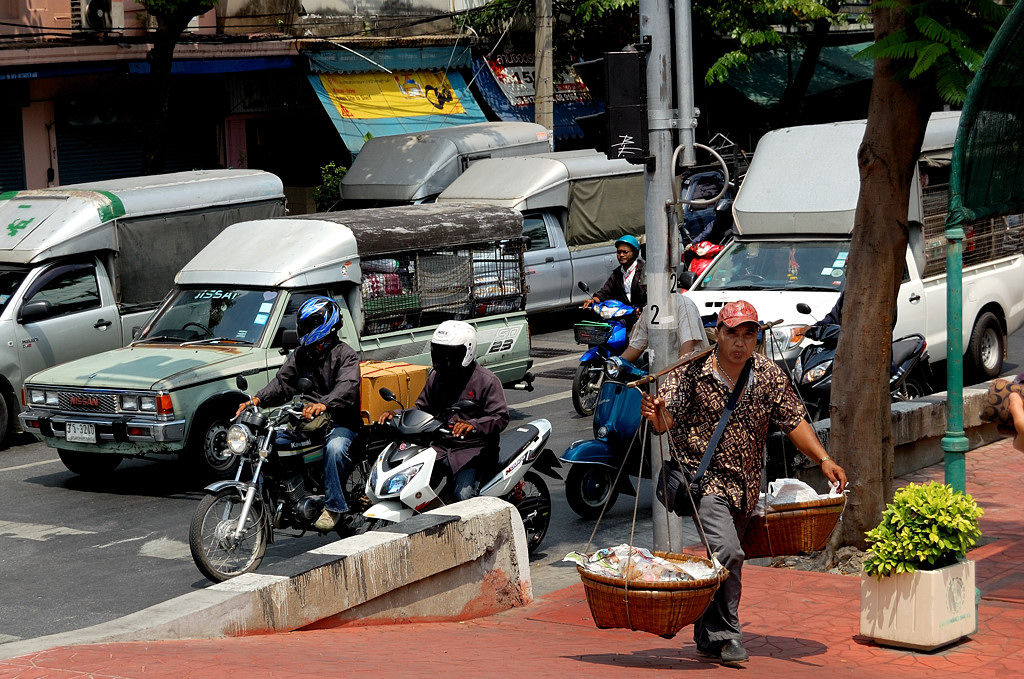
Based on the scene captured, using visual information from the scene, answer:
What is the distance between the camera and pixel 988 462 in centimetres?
1116

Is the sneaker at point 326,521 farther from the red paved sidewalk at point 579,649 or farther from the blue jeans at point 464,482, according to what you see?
the red paved sidewalk at point 579,649

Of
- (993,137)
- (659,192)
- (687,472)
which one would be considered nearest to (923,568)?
(687,472)

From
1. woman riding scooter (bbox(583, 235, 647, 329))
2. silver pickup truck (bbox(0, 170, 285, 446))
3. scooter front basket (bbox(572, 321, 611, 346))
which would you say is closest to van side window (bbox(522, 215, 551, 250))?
silver pickup truck (bbox(0, 170, 285, 446))

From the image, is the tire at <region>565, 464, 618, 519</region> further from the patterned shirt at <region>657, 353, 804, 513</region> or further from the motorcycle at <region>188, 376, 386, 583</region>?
the patterned shirt at <region>657, 353, 804, 513</region>

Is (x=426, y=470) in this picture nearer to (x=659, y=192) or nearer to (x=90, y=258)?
(x=659, y=192)

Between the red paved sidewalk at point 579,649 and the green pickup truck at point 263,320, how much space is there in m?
3.82

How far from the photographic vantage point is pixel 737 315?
607cm

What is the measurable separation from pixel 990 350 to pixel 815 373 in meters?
4.61

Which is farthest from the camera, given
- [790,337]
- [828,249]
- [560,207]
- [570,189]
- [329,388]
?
[570,189]

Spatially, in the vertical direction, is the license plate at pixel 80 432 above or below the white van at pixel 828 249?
below

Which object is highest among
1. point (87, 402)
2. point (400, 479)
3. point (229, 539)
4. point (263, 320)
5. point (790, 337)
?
point (263, 320)

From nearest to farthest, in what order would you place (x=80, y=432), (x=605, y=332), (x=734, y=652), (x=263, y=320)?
(x=734, y=652)
(x=80, y=432)
(x=263, y=320)
(x=605, y=332)

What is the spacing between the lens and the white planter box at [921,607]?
20.7 feet

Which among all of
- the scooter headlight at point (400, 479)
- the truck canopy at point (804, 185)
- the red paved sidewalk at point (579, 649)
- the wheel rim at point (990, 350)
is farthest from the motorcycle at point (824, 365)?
the scooter headlight at point (400, 479)
